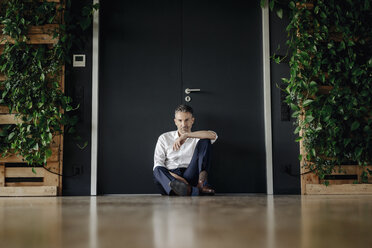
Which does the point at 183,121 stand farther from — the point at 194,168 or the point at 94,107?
the point at 94,107

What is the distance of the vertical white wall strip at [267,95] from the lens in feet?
11.7

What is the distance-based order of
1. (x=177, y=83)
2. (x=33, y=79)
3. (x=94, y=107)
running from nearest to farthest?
1. (x=33, y=79)
2. (x=94, y=107)
3. (x=177, y=83)

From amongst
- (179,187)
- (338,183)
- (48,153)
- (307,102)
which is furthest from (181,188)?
(338,183)

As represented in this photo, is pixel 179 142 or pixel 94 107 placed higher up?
pixel 94 107

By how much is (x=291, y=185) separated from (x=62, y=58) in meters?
2.71

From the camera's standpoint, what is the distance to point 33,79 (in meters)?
3.43

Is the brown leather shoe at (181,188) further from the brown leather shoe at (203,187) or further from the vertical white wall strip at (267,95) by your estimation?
the vertical white wall strip at (267,95)

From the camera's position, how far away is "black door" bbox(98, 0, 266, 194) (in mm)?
3615

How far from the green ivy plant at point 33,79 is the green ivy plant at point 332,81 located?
2.21 metres

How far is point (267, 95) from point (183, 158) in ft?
3.78

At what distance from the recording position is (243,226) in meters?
0.93

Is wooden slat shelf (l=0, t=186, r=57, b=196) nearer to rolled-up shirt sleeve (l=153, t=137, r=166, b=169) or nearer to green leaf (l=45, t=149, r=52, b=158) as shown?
green leaf (l=45, t=149, r=52, b=158)

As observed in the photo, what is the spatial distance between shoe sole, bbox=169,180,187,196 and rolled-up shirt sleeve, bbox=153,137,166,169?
341 mm

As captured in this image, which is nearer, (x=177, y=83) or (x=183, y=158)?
(x=183, y=158)
